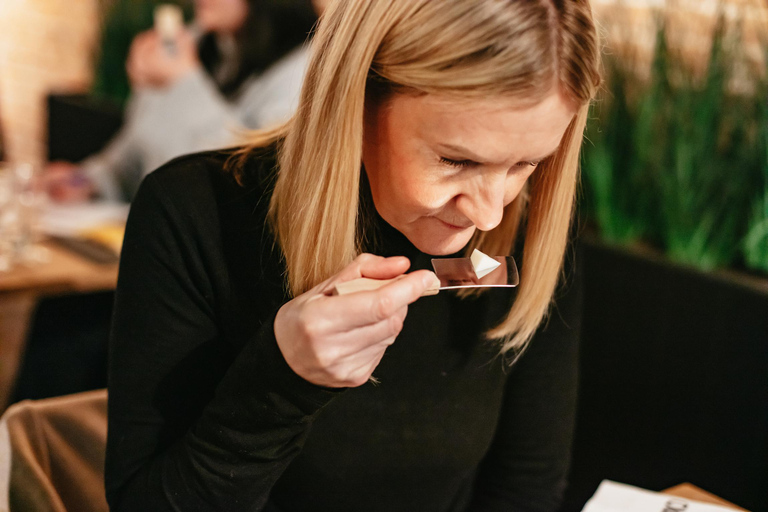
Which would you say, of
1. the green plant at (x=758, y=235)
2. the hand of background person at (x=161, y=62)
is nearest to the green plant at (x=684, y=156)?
the green plant at (x=758, y=235)

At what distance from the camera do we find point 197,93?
2.66 m

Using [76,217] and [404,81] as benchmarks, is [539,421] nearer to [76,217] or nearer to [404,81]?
[404,81]

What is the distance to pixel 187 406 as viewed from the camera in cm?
93

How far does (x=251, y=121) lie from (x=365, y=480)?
6.07ft

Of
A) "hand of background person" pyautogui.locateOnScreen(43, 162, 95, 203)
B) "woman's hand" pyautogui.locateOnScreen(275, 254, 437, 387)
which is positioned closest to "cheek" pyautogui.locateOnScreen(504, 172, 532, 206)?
"woman's hand" pyautogui.locateOnScreen(275, 254, 437, 387)

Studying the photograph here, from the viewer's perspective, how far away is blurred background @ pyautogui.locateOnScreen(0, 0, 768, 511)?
161 cm

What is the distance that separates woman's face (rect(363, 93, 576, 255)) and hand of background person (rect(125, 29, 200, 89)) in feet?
6.88

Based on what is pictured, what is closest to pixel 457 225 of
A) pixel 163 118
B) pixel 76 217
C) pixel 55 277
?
pixel 55 277

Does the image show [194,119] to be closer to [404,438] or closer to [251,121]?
[251,121]

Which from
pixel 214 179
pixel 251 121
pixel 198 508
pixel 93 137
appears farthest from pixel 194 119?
pixel 198 508

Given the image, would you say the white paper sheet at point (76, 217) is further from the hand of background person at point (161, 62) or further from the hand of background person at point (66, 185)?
the hand of background person at point (161, 62)

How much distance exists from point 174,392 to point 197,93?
6.43 feet

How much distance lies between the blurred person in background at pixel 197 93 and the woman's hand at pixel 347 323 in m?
1.73

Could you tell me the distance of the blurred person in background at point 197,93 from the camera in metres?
2.54
